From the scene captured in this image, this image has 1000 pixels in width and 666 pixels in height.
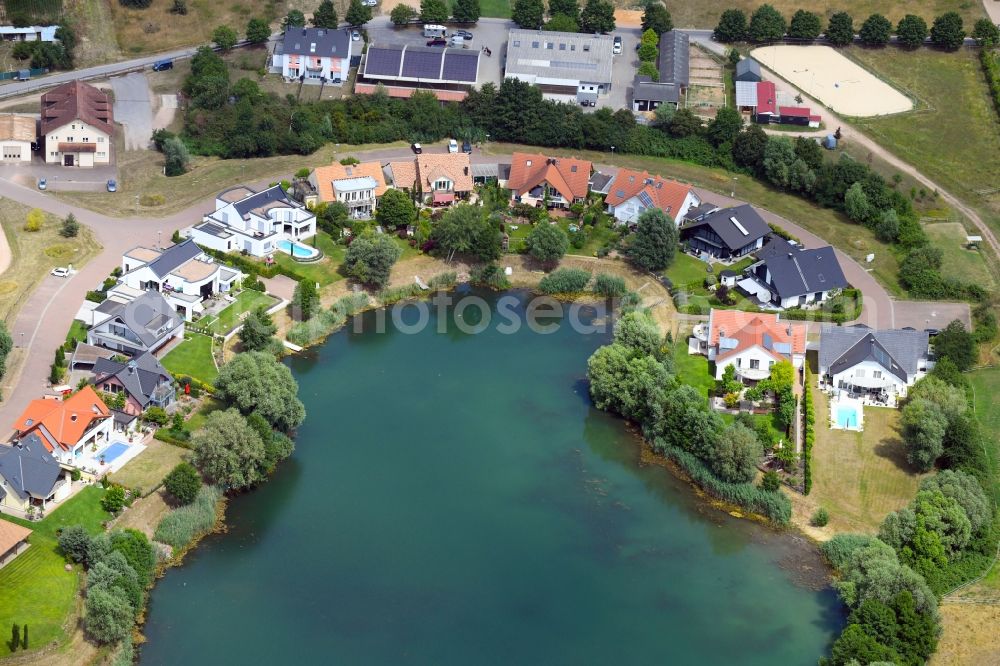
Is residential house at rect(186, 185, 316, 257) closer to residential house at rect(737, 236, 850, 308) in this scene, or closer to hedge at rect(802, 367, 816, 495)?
residential house at rect(737, 236, 850, 308)

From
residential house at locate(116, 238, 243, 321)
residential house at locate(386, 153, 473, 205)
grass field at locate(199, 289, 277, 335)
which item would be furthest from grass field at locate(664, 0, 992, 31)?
residential house at locate(116, 238, 243, 321)

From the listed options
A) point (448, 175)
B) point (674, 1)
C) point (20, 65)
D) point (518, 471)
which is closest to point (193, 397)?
point (518, 471)

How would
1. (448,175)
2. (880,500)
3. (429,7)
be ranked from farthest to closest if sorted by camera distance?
1. (429,7)
2. (448,175)
3. (880,500)

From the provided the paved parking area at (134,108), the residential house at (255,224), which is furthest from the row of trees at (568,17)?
the residential house at (255,224)

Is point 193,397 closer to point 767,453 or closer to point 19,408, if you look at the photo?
point 19,408

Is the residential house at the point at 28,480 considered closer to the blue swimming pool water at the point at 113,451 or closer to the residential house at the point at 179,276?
the blue swimming pool water at the point at 113,451

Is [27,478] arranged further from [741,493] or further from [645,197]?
[645,197]

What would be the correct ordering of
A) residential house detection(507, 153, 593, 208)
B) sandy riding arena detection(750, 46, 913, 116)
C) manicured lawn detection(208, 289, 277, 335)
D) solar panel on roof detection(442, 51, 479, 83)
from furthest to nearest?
sandy riding arena detection(750, 46, 913, 116)
solar panel on roof detection(442, 51, 479, 83)
residential house detection(507, 153, 593, 208)
manicured lawn detection(208, 289, 277, 335)
